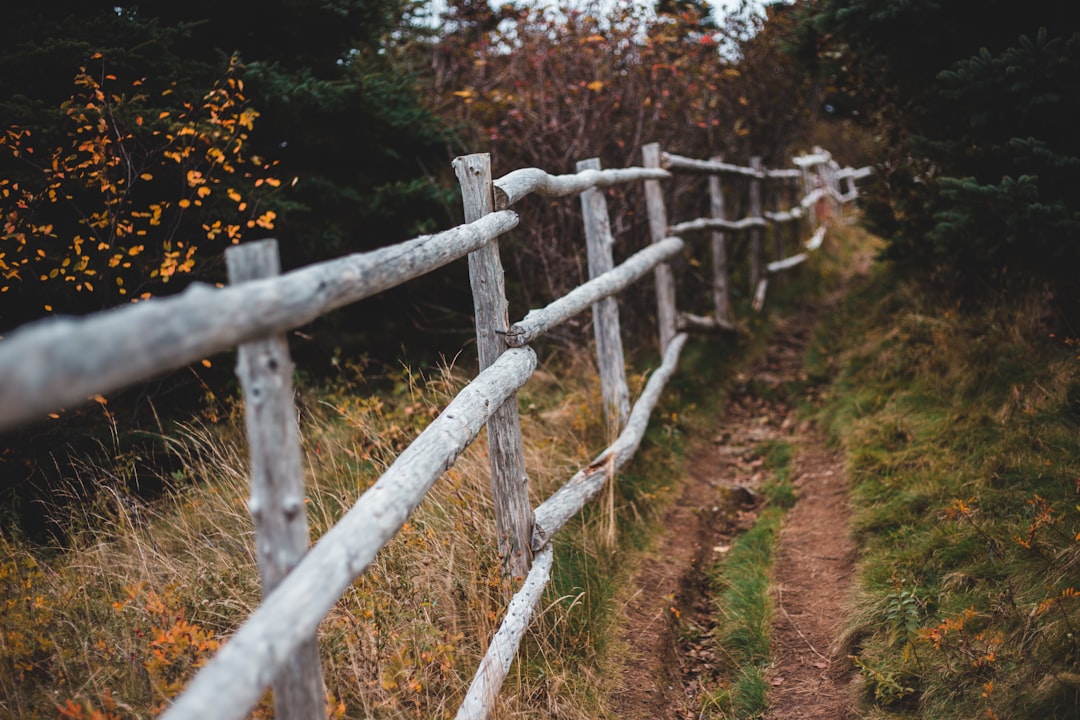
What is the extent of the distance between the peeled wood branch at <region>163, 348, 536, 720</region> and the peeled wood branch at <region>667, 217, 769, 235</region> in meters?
4.43

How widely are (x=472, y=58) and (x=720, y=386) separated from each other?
4089 mm

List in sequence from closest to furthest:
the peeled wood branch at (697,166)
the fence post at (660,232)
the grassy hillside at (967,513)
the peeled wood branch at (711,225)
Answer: the grassy hillside at (967,513) < the fence post at (660,232) < the peeled wood branch at (697,166) < the peeled wood branch at (711,225)

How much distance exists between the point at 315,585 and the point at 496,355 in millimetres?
1675

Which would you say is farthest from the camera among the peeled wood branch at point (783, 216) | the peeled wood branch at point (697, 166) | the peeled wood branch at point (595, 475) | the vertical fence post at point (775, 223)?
the vertical fence post at point (775, 223)

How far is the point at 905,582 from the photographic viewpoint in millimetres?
3605

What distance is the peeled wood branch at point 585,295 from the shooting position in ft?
11.5

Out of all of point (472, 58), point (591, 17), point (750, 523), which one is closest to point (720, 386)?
point (750, 523)

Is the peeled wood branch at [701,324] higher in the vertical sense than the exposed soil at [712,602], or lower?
higher

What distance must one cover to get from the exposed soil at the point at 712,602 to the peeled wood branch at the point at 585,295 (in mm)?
1407

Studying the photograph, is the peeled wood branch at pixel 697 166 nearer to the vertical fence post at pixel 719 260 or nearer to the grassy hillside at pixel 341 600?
the vertical fence post at pixel 719 260

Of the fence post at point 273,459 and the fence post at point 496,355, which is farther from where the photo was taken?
the fence post at point 496,355

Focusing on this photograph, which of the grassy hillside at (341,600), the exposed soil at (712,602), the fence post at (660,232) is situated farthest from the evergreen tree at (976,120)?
the grassy hillside at (341,600)

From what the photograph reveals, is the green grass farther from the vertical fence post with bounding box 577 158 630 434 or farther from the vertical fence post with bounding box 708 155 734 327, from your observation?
the vertical fence post with bounding box 708 155 734 327

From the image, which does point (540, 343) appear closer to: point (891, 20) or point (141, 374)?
point (891, 20)
